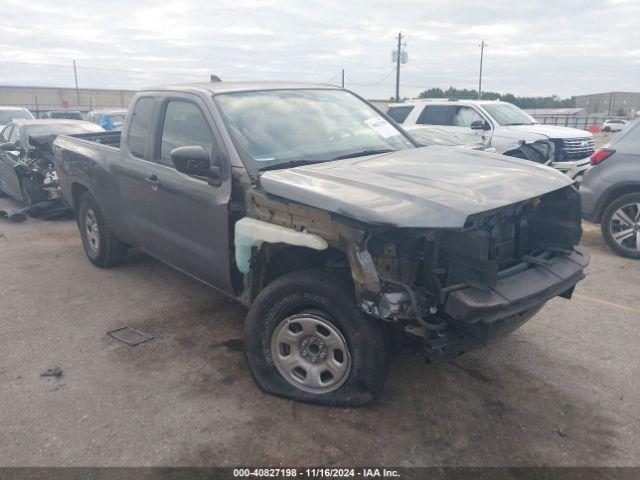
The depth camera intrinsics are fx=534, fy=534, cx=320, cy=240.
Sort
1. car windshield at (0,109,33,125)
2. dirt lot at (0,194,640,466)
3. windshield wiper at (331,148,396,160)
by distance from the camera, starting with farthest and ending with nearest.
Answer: car windshield at (0,109,33,125), windshield wiper at (331,148,396,160), dirt lot at (0,194,640,466)

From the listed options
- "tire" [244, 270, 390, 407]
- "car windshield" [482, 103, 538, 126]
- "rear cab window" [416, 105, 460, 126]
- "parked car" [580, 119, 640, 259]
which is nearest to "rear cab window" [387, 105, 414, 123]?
"rear cab window" [416, 105, 460, 126]

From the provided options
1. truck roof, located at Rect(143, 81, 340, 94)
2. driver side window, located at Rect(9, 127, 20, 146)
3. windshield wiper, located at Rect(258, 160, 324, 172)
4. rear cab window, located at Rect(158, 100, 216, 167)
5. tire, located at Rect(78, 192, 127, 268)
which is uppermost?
truck roof, located at Rect(143, 81, 340, 94)

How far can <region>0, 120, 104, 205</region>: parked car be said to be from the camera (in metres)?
8.90

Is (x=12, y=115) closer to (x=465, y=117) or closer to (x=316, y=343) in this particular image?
(x=465, y=117)

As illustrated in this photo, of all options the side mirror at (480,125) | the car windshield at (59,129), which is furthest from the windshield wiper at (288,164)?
the side mirror at (480,125)

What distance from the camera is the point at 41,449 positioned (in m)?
2.99

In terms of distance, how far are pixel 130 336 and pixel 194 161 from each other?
5.61 feet

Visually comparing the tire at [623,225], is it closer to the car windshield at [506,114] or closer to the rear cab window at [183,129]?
the car windshield at [506,114]

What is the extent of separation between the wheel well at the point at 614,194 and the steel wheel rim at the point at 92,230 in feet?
19.7

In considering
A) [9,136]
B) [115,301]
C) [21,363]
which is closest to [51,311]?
[115,301]

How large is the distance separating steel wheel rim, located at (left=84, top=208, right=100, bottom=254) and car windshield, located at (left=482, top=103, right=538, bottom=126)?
27.0 ft

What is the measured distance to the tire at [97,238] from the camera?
5809 mm

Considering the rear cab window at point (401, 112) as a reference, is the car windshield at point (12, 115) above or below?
below

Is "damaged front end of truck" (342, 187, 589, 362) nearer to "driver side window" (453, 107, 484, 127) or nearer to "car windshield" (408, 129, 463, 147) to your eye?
"car windshield" (408, 129, 463, 147)
